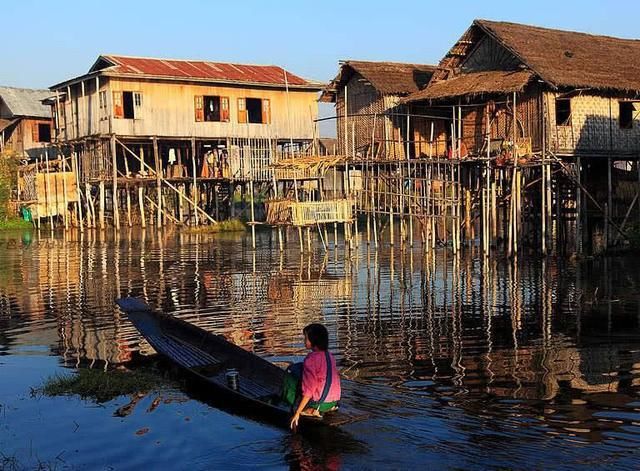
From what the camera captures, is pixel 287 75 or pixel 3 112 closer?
pixel 287 75

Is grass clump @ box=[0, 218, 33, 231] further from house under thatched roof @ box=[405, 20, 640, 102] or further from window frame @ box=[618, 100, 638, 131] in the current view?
window frame @ box=[618, 100, 638, 131]

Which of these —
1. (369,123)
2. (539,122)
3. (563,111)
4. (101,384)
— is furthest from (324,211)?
(101,384)

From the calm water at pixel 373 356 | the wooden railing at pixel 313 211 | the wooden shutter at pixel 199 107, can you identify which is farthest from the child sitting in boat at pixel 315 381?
the wooden shutter at pixel 199 107

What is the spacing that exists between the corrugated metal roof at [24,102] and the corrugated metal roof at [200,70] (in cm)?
1030

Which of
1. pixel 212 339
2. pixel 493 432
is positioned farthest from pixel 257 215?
pixel 493 432

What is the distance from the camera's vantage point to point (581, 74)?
2456cm

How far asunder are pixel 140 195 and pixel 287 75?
26.8 feet

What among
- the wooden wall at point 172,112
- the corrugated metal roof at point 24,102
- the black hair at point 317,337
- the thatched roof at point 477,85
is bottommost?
the black hair at point 317,337

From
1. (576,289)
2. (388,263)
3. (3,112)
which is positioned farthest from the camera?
(3,112)

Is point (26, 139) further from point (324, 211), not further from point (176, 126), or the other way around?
point (324, 211)

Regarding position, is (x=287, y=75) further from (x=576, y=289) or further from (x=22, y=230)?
(x=576, y=289)

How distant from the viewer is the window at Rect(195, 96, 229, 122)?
120 ft

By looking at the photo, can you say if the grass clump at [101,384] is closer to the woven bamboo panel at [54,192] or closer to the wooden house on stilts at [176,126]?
the wooden house on stilts at [176,126]

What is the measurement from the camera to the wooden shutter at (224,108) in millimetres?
36750
